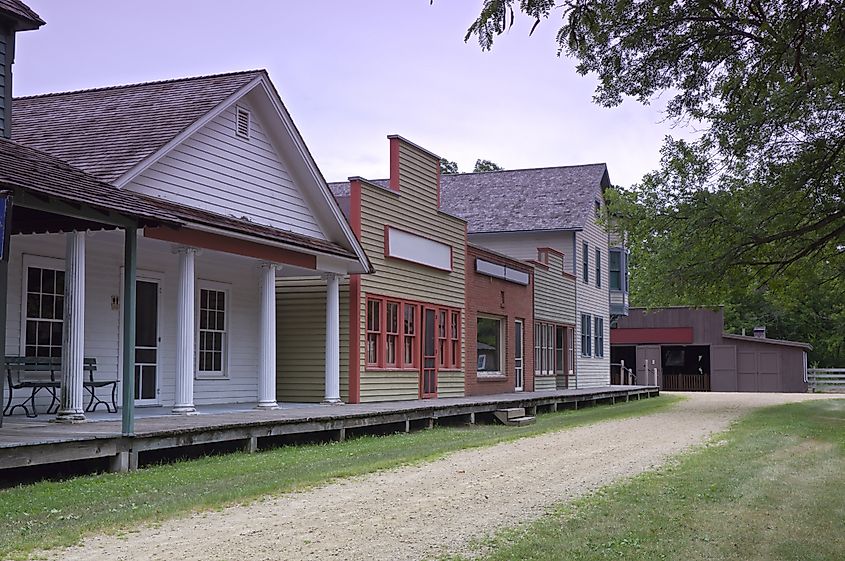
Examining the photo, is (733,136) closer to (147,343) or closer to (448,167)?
(147,343)

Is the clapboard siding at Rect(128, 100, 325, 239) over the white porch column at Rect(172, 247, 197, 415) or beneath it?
over

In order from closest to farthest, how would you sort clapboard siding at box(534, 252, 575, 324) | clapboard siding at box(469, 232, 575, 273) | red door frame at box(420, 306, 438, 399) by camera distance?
red door frame at box(420, 306, 438, 399), clapboard siding at box(534, 252, 575, 324), clapboard siding at box(469, 232, 575, 273)

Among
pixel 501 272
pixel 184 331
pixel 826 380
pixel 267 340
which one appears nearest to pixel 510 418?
pixel 267 340

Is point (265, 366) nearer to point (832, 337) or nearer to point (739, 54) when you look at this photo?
point (739, 54)

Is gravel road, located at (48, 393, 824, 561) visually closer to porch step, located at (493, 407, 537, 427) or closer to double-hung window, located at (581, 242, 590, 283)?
porch step, located at (493, 407, 537, 427)

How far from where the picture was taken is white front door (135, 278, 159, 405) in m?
16.1

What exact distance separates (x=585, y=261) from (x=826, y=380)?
2227cm

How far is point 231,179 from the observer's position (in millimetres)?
16391

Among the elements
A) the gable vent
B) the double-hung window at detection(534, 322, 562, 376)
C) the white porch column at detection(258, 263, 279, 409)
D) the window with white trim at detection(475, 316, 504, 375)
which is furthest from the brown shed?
the gable vent

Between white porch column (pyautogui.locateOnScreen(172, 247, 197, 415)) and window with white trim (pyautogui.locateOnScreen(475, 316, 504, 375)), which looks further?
window with white trim (pyautogui.locateOnScreen(475, 316, 504, 375))

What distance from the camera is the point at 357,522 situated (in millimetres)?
8344

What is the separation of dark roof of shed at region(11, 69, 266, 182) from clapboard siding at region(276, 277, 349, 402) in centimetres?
491

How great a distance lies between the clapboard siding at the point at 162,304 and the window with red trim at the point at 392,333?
9.67ft

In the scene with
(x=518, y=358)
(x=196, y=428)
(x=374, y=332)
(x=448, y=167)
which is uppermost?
(x=448, y=167)
